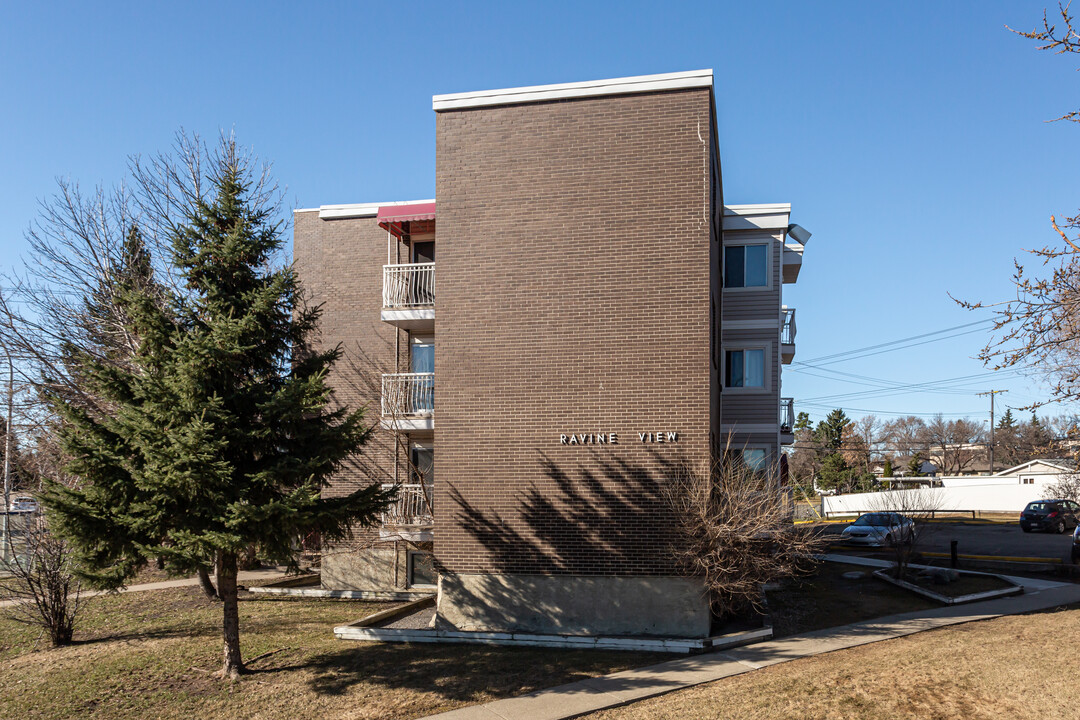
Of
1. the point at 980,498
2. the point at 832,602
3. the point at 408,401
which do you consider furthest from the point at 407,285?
the point at 980,498

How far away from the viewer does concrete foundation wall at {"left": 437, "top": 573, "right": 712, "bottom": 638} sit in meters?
14.0

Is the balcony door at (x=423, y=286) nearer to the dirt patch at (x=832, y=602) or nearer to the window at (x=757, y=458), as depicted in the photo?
the window at (x=757, y=458)

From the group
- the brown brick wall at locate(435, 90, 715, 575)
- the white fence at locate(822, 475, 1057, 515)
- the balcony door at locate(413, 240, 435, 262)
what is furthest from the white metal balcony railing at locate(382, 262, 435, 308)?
the white fence at locate(822, 475, 1057, 515)

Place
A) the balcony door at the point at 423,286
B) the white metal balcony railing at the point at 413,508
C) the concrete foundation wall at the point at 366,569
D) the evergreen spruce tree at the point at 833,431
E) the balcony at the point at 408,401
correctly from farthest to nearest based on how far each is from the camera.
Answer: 1. the evergreen spruce tree at the point at 833,431
2. the concrete foundation wall at the point at 366,569
3. the balcony door at the point at 423,286
4. the balcony at the point at 408,401
5. the white metal balcony railing at the point at 413,508

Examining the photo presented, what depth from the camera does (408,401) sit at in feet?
59.0

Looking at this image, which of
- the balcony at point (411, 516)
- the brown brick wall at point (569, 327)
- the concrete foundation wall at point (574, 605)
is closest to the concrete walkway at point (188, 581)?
the balcony at point (411, 516)

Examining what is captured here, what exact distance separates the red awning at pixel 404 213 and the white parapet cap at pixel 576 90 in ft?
8.67

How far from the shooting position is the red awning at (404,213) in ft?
58.5

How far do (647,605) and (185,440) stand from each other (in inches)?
338

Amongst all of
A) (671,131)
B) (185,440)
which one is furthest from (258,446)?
(671,131)

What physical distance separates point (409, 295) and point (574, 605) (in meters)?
8.28

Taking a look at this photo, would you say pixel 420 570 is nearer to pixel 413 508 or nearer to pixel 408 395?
pixel 413 508

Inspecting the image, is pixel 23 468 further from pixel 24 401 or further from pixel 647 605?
pixel 647 605

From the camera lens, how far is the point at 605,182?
15234 millimetres
